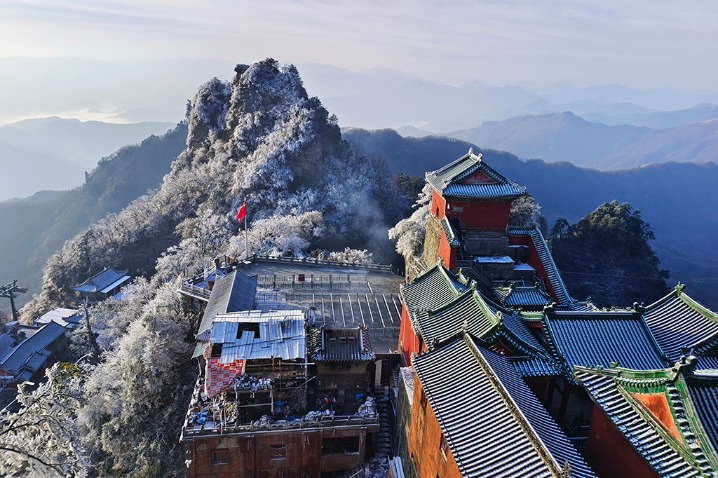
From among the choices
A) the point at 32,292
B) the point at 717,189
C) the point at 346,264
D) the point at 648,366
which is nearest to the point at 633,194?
the point at 717,189

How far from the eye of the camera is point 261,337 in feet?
70.9

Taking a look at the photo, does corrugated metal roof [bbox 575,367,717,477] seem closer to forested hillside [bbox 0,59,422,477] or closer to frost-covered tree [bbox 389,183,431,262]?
forested hillside [bbox 0,59,422,477]

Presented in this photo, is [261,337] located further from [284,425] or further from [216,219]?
[216,219]

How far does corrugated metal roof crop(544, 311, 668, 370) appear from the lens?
54.4 ft

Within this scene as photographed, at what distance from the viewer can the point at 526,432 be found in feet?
38.1

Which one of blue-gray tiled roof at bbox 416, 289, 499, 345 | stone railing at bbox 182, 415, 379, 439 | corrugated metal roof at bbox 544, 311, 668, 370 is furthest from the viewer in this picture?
stone railing at bbox 182, 415, 379, 439

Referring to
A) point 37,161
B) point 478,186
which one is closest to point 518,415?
point 478,186

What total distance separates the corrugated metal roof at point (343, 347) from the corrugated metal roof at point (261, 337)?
1.48m

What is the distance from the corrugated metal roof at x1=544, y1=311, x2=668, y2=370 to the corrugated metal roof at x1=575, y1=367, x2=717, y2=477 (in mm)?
2614

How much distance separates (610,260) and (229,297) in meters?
44.6

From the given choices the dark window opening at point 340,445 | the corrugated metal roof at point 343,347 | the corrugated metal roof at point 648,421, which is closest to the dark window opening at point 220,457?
the dark window opening at point 340,445

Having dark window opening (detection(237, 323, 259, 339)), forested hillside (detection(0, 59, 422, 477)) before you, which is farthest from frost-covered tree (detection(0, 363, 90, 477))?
forested hillside (detection(0, 59, 422, 477))

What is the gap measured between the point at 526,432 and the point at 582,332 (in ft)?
23.5

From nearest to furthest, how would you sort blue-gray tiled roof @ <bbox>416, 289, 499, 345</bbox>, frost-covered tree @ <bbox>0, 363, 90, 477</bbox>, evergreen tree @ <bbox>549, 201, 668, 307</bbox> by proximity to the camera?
frost-covered tree @ <bbox>0, 363, 90, 477</bbox>
blue-gray tiled roof @ <bbox>416, 289, 499, 345</bbox>
evergreen tree @ <bbox>549, 201, 668, 307</bbox>
